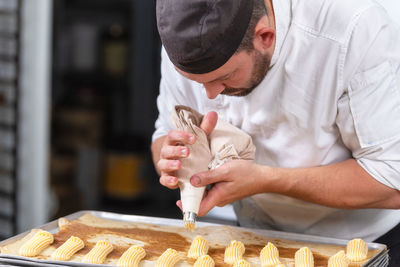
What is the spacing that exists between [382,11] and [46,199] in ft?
9.28

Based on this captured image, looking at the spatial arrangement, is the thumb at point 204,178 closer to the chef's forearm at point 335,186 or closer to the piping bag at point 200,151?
the piping bag at point 200,151

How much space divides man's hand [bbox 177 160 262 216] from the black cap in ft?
0.90

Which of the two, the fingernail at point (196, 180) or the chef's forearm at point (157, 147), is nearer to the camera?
the fingernail at point (196, 180)

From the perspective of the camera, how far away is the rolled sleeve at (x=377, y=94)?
4.81 ft

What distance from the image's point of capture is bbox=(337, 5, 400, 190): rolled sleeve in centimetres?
147

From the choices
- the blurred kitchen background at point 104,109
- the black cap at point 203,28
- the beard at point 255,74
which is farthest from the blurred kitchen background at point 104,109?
the black cap at point 203,28

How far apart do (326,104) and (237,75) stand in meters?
0.29

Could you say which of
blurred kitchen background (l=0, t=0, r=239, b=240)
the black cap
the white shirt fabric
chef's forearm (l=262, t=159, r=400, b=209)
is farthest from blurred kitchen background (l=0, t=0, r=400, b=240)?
the black cap

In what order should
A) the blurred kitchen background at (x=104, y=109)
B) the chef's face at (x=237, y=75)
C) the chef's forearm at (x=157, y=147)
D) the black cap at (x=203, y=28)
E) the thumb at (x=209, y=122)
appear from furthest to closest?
the blurred kitchen background at (x=104, y=109), the chef's forearm at (x=157, y=147), the thumb at (x=209, y=122), the chef's face at (x=237, y=75), the black cap at (x=203, y=28)

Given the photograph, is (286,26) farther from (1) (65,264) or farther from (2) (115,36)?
(2) (115,36)

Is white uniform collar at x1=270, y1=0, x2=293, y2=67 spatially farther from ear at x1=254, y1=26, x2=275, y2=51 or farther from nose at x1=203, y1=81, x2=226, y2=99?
nose at x1=203, y1=81, x2=226, y2=99

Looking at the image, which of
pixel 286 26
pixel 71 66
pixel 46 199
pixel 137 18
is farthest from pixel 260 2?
pixel 71 66

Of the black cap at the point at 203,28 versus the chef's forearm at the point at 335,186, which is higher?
the black cap at the point at 203,28

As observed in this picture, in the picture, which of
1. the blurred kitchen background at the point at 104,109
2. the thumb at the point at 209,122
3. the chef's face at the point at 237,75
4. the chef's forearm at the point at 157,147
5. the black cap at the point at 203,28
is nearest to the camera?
the black cap at the point at 203,28
